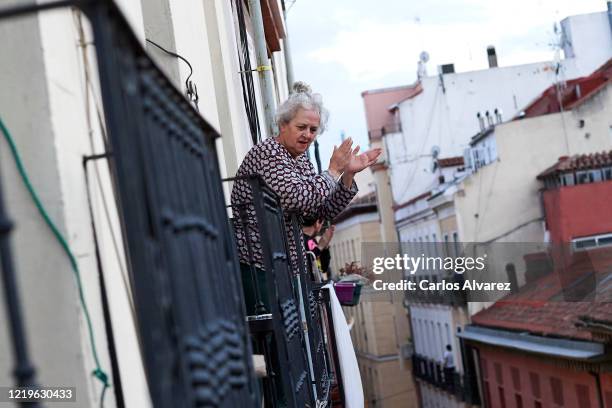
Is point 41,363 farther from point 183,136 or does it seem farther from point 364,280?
point 364,280

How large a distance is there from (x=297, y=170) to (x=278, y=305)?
0.71 m

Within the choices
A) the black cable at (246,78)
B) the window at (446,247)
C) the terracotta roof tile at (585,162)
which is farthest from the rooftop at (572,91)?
the black cable at (246,78)

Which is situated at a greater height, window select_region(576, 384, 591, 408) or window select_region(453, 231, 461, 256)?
window select_region(453, 231, 461, 256)

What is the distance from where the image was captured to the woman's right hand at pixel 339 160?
16.2 ft

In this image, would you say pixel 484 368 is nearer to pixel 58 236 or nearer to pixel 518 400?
pixel 518 400

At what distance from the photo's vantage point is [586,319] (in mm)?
22031

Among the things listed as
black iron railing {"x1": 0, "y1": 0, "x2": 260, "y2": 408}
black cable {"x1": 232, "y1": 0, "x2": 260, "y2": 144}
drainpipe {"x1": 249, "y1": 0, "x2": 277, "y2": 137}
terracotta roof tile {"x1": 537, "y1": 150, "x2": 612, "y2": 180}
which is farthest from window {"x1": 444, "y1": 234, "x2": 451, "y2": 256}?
black iron railing {"x1": 0, "y1": 0, "x2": 260, "y2": 408}

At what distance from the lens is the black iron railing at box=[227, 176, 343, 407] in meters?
4.15

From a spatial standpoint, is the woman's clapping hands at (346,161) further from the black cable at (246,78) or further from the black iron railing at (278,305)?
the black cable at (246,78)

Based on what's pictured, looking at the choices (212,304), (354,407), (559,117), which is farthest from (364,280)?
(559,117)

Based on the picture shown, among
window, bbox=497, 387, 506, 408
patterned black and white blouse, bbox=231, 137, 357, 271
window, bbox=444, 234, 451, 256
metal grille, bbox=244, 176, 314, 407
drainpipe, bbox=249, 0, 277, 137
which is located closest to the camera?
metal grille, bbox=244, 176, 314, 407

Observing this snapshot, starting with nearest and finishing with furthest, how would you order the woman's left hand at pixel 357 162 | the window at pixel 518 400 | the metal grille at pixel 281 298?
the metal grille at pixel 281 298, the woman's left hand at pixel 357 162, the window at pixel 518 400

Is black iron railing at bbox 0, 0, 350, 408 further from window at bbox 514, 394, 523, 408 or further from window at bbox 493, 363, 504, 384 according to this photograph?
window at bbox 493, 363, 504, 384

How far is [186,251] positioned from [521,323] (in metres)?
27.0
